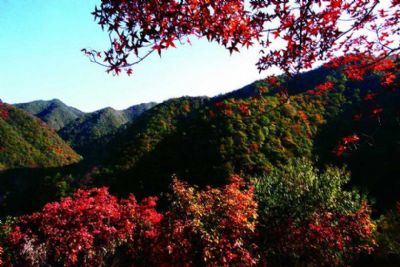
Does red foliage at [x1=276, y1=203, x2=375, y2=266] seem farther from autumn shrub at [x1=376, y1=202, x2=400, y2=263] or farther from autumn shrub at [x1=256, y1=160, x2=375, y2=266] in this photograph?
autumn shrub at [x1=376, y1=202, x2=400, y2=263]

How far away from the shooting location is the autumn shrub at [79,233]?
445 inches

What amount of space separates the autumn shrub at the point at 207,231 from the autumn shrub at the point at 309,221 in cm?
268

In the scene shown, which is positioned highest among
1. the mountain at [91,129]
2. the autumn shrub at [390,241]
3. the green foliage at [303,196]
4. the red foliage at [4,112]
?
the red foliage at [4,112]

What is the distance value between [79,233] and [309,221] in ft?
28.8

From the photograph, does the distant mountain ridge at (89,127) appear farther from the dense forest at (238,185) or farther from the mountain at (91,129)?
the dense forest at (238,185)

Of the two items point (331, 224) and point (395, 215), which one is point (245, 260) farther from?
point (395, 215)

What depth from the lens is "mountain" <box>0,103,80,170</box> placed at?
70625mm

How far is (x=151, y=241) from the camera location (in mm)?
12094

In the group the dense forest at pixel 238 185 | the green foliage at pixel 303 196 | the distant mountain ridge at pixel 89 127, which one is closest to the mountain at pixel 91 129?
the distant mountain ridge at pixel 89 127

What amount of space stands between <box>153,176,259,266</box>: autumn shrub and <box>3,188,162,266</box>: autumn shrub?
1665 millimetres

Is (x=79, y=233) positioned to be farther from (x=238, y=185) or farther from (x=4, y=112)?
(x=4, y=112)

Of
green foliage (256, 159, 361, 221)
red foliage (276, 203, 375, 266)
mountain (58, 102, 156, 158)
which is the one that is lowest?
mountain (58, 102, 156, 158)

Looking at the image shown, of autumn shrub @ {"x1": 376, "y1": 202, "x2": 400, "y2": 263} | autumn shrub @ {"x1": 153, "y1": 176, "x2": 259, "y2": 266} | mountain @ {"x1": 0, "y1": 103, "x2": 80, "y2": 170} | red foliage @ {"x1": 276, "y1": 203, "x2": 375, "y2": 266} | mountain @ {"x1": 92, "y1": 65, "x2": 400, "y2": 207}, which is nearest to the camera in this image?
autumn shrub @ {"x1": 153, "y1": 176, "x2": 259, "y2": 266}

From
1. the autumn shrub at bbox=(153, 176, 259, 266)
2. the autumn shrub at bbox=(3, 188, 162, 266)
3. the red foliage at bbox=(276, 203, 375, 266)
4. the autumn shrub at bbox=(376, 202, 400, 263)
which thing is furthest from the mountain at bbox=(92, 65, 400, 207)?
the autumn shrub at bbox=(153, 176, 259, 266)
